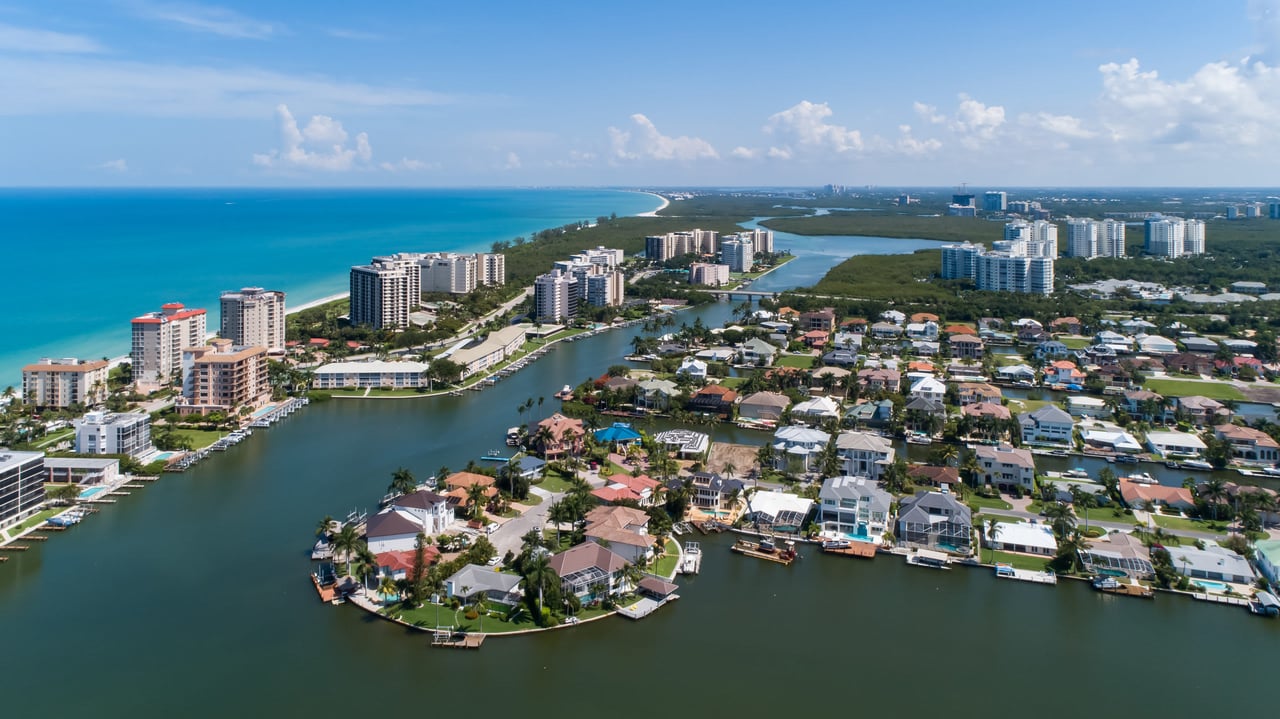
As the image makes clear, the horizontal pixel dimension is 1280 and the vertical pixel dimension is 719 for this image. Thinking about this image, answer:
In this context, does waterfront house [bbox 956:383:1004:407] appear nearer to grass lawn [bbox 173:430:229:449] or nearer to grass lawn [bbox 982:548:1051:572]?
grass lawn [bbox 982:548:1051:572]

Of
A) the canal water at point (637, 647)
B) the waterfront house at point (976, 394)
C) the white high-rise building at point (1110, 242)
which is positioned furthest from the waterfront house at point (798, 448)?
the white high-rise building at point (1110, 242)

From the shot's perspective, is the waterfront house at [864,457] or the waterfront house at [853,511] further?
the waterfront house at [864,457]

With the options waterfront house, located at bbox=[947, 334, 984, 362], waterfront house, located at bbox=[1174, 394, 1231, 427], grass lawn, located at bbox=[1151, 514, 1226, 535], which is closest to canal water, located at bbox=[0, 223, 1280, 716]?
grass lawn, located at bbox=[1151, 514, 1226, 535]

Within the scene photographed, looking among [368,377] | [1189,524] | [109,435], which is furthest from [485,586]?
[368,377]

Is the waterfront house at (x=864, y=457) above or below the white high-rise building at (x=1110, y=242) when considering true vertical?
below

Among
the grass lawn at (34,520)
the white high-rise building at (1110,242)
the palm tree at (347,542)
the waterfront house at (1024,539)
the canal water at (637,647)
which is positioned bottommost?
the canal water at (637,647)

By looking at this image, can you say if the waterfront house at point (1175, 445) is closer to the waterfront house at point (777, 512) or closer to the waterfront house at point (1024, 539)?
the waterfront house at point (1024, 539)

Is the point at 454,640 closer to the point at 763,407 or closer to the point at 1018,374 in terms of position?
the point at 763,407
